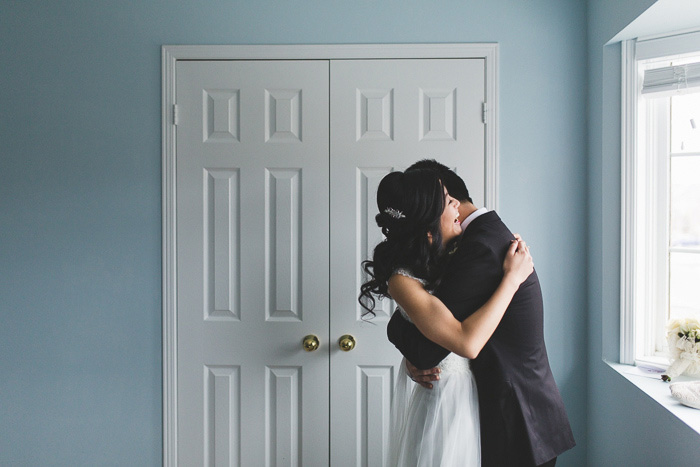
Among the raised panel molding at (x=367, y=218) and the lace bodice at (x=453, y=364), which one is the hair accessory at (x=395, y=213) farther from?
the raised panel molding at (x=367, y=218)

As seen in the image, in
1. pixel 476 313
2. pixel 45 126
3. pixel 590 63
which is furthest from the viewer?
pixel 45 126

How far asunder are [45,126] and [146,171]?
459mm

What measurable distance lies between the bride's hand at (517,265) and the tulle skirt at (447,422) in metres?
0.30

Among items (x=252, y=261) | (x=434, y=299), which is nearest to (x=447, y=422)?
(x=434, y=299)

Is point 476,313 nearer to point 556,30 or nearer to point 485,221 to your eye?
point 485,221

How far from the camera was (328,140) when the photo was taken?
1.90 meters

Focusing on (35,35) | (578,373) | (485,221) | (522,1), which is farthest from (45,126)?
(578,373)

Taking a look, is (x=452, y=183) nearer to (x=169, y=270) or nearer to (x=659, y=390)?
(x=659, y=390)

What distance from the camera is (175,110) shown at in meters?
1.91

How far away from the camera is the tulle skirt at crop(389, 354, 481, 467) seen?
4.33 ft

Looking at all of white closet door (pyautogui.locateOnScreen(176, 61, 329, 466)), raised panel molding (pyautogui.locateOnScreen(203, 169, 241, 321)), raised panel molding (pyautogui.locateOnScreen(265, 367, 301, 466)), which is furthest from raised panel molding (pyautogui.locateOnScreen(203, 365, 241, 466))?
raised panel molding (pyautogui.locateOnScreen(203, 169, 241, 321))

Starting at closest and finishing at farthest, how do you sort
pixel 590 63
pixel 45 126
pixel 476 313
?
pixel 476 313
pixel 590 63
pixel 45 126

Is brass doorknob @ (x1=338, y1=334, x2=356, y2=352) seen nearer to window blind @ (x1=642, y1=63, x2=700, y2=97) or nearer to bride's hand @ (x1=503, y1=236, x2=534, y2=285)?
bride's hand @ (x1=503, y1=236, x2=534, y2=285)

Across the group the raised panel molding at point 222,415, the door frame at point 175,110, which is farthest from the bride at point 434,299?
the raised panel molding at point 222,415
